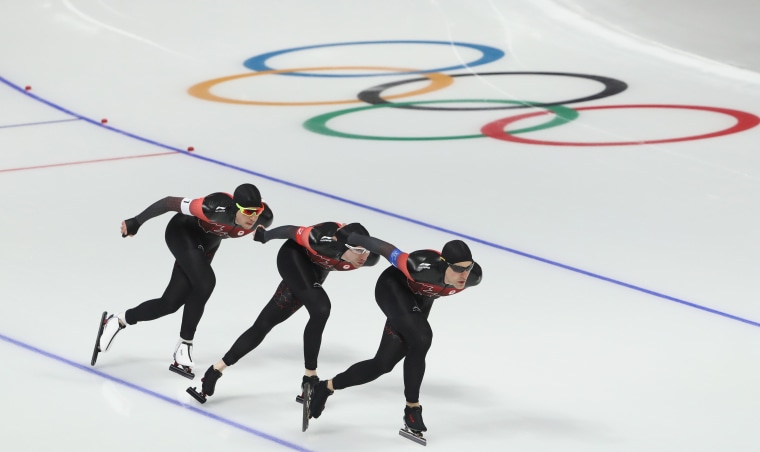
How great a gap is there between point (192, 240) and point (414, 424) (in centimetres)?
169

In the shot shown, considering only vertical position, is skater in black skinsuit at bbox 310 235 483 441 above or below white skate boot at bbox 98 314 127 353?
above

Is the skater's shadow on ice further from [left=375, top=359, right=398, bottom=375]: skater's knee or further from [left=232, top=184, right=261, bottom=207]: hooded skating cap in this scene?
[left=232, top=184, right=261, bottom=207]: hooded skating cap

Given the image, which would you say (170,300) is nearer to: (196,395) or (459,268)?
(196,395)

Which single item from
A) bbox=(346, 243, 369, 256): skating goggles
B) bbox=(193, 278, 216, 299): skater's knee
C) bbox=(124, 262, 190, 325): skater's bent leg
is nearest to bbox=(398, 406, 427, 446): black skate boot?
bbox=(346, 243, 369, 256): skating goggles

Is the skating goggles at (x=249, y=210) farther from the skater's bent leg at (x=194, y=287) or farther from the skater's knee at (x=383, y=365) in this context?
the skater's knee at (x=383, y=365)

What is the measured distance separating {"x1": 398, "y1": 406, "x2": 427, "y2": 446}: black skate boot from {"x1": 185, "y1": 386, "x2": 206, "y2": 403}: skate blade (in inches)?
42.2

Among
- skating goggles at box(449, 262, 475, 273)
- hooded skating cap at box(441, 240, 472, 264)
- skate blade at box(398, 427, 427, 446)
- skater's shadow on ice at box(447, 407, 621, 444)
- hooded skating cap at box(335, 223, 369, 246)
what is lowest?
skater's shadow on ice at box(447, 407, 621, 444)

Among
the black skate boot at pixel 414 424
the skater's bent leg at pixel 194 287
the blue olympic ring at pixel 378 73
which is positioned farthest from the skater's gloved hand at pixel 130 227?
the blue olympic ring at pixel 378 73

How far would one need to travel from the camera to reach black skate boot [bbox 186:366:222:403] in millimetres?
6117

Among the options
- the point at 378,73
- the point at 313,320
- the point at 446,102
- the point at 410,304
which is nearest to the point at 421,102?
the point at 446,102

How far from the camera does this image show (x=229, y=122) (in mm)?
12875

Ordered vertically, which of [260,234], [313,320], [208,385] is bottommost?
[208,385]

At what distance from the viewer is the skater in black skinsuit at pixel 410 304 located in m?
5.62

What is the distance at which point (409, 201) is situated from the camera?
10.1m
